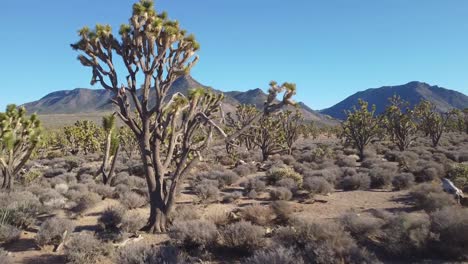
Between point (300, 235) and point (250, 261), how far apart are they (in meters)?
1.69

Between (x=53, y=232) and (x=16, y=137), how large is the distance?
7.55 meters

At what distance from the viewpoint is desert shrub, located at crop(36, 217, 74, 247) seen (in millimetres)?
8742

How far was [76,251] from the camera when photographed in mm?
7789

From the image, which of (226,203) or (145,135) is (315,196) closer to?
(226,203)

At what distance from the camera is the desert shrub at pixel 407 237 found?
7.43m

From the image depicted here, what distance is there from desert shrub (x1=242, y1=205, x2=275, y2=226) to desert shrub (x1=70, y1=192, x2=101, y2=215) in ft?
18.6

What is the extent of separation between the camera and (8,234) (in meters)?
8.92

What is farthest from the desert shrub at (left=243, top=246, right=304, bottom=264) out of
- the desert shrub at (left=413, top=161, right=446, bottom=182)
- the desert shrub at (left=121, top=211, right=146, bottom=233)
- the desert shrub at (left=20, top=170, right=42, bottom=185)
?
the desert shrub at (left=20, top=170, right=42, bottom=185)

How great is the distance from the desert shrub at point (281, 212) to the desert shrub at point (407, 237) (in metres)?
2.91

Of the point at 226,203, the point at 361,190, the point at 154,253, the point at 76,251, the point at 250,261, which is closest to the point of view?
the point at 250,261

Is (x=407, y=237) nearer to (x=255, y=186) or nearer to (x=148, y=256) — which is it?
(x=148, y=256)

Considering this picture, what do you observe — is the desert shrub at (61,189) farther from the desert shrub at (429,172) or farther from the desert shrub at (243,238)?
the desert shrub at (429,172)

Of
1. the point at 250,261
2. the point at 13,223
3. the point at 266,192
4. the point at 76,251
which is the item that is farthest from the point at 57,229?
the point at 266,192

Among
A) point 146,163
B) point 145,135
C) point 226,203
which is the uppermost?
point 145,135
